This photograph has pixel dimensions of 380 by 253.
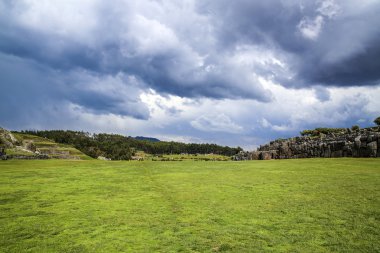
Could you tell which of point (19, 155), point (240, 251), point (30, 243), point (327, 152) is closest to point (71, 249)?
point (30, 243)

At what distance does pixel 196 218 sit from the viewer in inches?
445

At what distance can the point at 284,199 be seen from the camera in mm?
14023

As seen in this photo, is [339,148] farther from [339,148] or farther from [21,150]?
[21,150]

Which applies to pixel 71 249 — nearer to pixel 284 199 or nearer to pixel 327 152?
pixel 284 199

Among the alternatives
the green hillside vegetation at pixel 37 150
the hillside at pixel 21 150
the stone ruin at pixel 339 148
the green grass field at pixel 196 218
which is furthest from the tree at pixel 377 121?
the green hillside vegetation at pixel 37 150

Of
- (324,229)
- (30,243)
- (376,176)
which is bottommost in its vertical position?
(30,243)

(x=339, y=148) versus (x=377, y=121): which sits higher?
(x=377, y=121)

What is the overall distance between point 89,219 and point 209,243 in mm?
5396

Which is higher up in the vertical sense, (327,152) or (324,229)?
(327,152)

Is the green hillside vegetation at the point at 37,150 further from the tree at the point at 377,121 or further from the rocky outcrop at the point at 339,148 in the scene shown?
the tree at the point at 377,121

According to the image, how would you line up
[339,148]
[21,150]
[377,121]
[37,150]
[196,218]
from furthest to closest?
[37,150] → [21,150] → [377,121] → [339,148] → [196,218]

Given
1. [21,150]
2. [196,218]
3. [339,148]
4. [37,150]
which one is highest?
[339,148]

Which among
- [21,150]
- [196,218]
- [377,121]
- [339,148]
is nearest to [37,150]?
[21,150]

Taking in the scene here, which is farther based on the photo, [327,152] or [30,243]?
[327,152]
